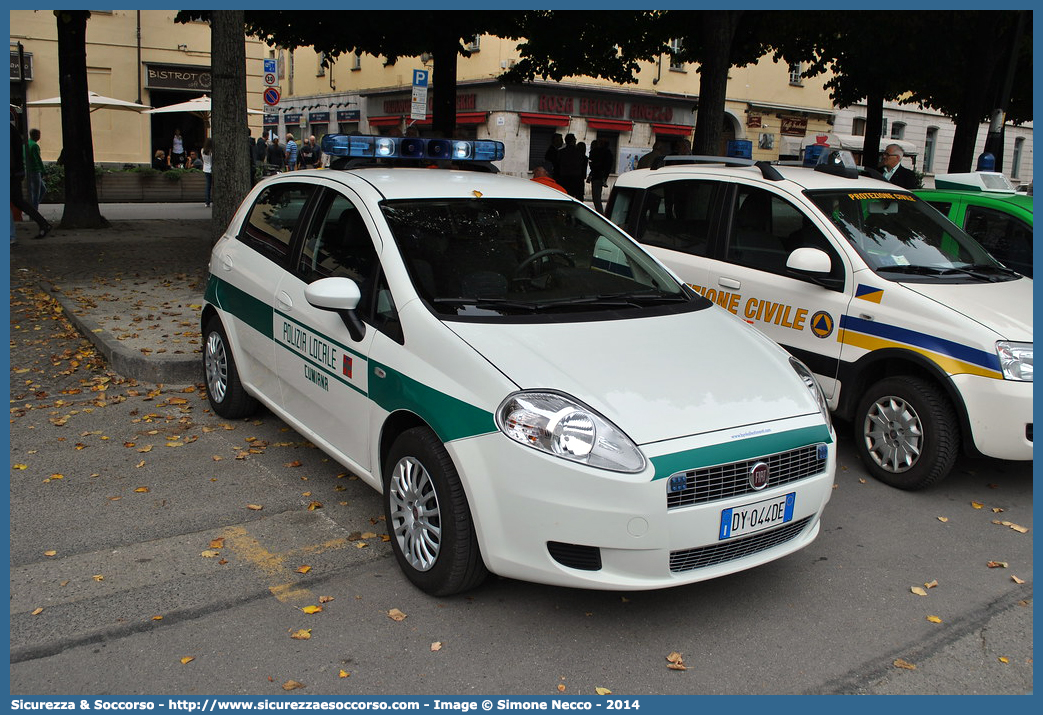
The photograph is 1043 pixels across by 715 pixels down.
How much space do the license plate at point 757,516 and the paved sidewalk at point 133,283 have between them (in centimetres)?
482

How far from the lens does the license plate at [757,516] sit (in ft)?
11.5

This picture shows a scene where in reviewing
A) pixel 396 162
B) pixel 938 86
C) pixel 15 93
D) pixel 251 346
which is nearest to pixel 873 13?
pixel 938 86

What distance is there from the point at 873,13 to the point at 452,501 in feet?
45.2

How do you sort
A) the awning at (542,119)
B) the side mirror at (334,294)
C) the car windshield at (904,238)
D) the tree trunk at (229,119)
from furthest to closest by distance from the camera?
the awning at (542,119)
the tree trunk at (229,119)
the car windshield at (904,238)
the side mirror at (334,294)

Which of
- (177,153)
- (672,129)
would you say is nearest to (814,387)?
(177,153)

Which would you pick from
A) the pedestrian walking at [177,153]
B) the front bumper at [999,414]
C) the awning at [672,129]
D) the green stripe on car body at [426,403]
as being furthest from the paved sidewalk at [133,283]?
the awning at [672,129]

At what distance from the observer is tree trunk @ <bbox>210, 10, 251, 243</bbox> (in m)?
9.14

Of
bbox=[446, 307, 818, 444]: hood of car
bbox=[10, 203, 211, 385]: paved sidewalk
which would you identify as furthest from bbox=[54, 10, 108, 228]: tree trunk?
bbox=[446, 307, 818, 444]: hood of car

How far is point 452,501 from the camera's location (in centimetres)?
364

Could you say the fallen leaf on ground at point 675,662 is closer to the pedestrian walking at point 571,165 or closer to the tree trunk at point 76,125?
the tree trunk at point 76,125

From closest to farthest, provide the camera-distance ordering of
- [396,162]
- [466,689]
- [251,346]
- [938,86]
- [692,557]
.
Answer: [466,689] → [692,557] → [251,346] → [396,162] → [938,86]

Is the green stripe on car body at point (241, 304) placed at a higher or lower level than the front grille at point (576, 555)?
higher

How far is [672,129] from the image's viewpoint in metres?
36.8
